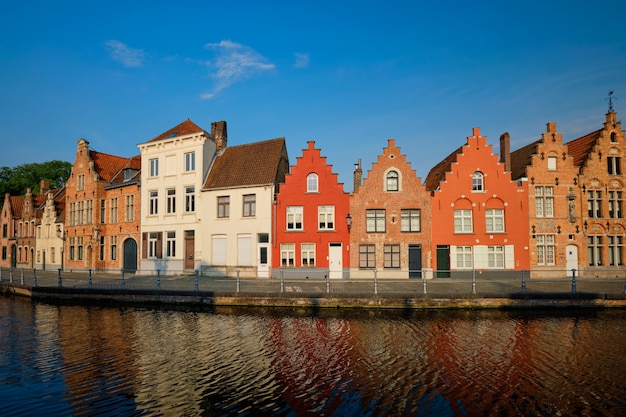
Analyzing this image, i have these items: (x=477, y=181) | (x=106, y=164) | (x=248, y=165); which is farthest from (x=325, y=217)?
(x=106, y=164)

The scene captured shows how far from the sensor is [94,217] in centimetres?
3525

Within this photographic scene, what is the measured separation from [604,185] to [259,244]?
25696mm

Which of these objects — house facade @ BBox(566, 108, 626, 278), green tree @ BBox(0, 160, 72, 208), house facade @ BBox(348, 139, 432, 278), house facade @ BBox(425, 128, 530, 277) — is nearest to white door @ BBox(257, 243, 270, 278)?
house facade @ BBox(348, 139, 432, 278)

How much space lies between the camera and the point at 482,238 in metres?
26.9

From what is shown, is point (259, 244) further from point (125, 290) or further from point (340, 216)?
point (125, 290)

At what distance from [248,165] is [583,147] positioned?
26187mm

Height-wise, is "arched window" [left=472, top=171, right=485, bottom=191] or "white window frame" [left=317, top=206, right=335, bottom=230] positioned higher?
"arched window" [left=472, top=171, right=485, bottom=191]

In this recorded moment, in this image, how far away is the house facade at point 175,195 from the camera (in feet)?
101

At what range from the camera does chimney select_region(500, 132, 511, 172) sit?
2773cm

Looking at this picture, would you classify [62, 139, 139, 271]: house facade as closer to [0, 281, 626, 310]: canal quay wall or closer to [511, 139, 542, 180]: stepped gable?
[0, 281, 626, 310]: canal quay wall

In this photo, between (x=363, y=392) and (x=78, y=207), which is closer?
(x=363, y=392)

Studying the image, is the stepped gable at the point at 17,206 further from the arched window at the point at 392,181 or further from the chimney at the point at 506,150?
the chimney at the point at 506,150

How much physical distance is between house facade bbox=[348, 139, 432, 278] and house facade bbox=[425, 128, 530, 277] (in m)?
1.09

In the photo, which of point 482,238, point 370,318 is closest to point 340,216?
point 482,238
